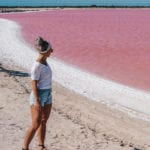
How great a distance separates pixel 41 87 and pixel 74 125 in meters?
2.43

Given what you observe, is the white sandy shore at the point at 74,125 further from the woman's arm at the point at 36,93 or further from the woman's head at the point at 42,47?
the woman's head at the point at 42,47

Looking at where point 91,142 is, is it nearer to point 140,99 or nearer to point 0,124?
point 0,124

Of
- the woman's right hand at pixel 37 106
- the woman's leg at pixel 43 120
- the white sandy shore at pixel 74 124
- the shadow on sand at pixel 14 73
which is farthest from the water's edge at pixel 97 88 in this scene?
the woman's right hand at pixel 37 106

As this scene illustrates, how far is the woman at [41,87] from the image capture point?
7113mm

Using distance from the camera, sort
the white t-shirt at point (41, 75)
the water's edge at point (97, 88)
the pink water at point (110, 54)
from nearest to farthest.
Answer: the white t-shirt at point (41, 75), the water's edge at point (97, 88), the pink water at point (110, 54)

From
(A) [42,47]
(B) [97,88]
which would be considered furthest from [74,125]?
(B) [97,88]

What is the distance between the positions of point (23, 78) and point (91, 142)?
708 cm

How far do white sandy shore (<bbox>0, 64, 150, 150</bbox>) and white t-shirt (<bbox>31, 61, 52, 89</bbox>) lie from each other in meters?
1.17

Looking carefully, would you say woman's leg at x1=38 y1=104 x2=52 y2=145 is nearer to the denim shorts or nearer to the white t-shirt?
the denim shorts

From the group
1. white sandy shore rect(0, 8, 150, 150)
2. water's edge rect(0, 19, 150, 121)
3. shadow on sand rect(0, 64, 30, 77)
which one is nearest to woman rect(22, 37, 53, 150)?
white sandy shore rect(0, 8, 150, 150)

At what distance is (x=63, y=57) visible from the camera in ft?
74.3

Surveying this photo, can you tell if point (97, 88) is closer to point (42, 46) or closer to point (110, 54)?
point (42, 46)

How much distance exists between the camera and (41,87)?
724 cm

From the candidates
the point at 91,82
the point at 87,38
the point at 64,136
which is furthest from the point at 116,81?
the point at 87,38
